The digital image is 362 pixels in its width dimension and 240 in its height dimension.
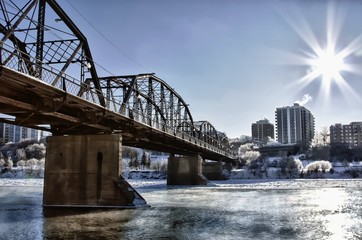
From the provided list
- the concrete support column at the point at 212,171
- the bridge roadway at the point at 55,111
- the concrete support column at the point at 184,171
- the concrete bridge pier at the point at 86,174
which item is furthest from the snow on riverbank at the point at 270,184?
the concrete bridge pier at the point at 86,174

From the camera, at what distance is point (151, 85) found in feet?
211

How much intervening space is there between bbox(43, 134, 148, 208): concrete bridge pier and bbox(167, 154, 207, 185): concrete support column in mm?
49220

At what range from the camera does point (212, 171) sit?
115250 millimetres

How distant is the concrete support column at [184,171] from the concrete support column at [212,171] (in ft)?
95.2

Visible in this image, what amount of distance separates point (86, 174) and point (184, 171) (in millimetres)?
51053

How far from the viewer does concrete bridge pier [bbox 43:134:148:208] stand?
33438mm

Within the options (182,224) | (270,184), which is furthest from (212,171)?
(182,224)

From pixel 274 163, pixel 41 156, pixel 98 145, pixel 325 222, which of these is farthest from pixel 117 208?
pixel 41 156

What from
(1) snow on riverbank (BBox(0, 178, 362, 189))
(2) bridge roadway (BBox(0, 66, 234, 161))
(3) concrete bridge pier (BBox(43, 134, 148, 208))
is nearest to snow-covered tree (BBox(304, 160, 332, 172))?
(1) snow on riverbank (BBox(0, 178, 362, 189))

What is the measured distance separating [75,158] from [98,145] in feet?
7.02

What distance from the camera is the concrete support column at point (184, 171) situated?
82.9m

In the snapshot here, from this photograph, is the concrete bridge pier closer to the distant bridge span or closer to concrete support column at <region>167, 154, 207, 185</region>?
the distant bridge span

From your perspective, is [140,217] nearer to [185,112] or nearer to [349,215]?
[349,215]

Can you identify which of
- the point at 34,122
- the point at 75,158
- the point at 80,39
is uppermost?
the point at 80,39
